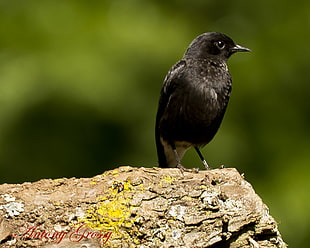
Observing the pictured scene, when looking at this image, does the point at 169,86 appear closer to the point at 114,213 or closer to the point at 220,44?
the point at 220,44

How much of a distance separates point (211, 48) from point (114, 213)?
3477mm

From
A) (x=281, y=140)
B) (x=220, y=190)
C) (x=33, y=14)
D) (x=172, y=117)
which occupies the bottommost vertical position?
(x=220, y=190)

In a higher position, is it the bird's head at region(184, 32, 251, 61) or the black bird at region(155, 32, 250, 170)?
the bird's head at region(184, 32, 251, 61)

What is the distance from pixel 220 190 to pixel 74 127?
4260 mm


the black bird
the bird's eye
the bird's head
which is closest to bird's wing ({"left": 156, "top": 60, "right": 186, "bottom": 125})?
the black bird

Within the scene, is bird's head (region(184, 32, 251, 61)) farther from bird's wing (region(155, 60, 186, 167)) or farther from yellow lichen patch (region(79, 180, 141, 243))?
yellow lichen patch (region(79, 180, 141, 243))

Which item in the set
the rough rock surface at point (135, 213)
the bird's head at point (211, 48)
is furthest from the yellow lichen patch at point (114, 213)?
the bird's head at point (211, 48)

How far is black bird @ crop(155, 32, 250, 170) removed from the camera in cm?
721

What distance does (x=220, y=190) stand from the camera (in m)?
5.10

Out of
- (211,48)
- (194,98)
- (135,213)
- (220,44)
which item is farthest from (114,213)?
(220,44)

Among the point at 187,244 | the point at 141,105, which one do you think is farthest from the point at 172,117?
the point at 187,244

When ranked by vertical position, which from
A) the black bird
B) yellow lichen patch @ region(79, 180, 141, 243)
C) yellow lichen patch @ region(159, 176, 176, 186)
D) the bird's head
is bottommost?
yellow lichen patch @ region(79, 180, 141, 243)

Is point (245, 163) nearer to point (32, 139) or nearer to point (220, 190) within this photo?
point (32, 139)

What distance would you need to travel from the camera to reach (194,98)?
720cm
